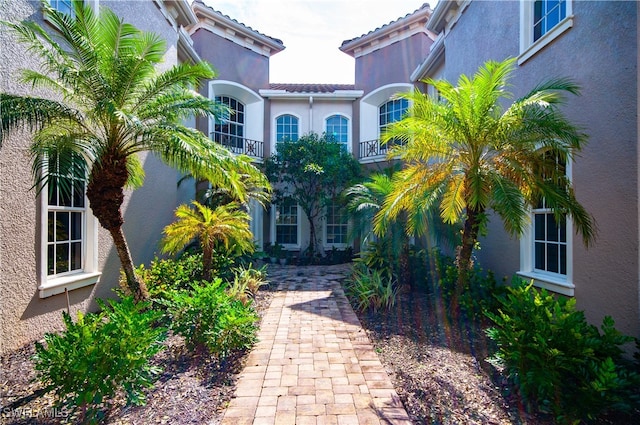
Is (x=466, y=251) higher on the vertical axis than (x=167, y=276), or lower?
higher

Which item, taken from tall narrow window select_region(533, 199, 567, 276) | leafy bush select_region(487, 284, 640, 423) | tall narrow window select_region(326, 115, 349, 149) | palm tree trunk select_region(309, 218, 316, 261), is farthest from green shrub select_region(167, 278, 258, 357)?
tall narrow window select_region(326, 115, 349, 149)

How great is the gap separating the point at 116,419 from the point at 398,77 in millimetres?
14037

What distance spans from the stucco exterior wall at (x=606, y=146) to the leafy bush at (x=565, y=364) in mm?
1605

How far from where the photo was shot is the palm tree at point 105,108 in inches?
179

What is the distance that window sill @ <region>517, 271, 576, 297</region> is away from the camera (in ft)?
17.2

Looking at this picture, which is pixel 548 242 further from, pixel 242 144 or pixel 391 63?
pixel 242 144

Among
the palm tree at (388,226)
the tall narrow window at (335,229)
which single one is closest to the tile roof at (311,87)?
the tall narrow window at (335,229)

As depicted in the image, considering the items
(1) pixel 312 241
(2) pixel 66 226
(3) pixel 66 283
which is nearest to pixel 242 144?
(1) pixel 312 241

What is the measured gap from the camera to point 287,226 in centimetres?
1488

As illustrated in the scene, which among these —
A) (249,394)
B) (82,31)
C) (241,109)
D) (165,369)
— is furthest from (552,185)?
(241,109)

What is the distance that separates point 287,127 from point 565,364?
1343 cm

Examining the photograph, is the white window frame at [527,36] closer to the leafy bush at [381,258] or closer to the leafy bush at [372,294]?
the leafy bush at [381,258]

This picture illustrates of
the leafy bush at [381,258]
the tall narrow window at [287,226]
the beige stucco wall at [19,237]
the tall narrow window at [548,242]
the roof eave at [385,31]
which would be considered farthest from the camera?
the tall narrow window at [287,226]

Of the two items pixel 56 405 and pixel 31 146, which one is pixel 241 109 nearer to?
pixel 31 146
